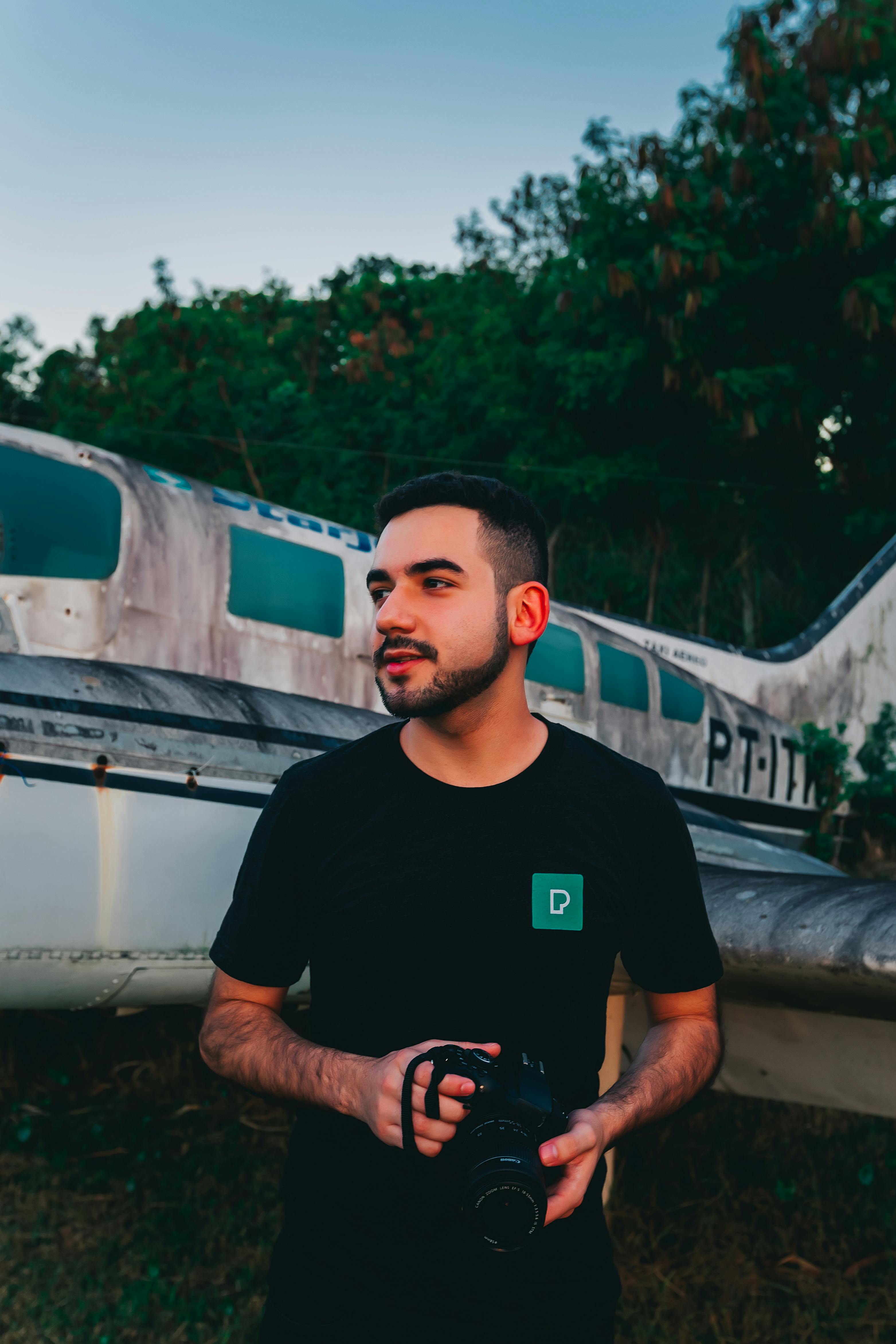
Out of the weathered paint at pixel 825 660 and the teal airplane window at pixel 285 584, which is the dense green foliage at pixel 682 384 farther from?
the teal airplane window at pixel 285 584

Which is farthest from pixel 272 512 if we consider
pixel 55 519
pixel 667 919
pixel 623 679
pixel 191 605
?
pixel 667 919

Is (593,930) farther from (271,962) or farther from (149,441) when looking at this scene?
(149,441)

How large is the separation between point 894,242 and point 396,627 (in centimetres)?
1756

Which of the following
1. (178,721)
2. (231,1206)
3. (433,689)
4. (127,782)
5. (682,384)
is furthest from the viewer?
(682,384)

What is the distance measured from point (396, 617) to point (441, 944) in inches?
19.5

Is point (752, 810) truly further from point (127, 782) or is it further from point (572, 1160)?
point (572, 1160)

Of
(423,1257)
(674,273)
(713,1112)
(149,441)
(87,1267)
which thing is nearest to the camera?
(423,1257)

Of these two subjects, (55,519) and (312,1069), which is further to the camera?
(55,519)

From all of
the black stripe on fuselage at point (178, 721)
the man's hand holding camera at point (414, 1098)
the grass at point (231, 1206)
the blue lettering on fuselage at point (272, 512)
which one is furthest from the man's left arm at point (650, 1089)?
the blue lettering on fuselage at point (272, 512)

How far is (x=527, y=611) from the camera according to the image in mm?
1677

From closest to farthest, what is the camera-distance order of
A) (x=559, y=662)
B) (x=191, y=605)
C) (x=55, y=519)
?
(x=55, y=519), (x=191, y=605), (x=559, y=662)

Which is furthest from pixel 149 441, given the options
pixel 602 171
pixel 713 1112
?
pixel 713 1112

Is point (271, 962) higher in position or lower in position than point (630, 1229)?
higher

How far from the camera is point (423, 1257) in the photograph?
1.40 m
